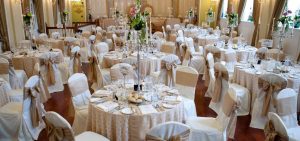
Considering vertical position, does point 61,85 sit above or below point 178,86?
below

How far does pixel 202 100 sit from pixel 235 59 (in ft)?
5.19

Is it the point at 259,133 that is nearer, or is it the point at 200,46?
the point at 259,133

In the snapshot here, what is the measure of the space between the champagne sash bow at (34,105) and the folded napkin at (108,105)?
54.7 inches

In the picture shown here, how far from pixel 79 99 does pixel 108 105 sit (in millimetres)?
1061

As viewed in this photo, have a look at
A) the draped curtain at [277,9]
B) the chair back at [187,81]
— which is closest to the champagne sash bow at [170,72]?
the chair back at [187,81]

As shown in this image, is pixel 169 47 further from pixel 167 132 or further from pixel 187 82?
pixel 167 132

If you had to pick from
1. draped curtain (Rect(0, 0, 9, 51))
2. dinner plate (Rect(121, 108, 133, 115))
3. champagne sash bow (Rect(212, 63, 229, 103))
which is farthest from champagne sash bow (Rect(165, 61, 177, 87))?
draped curtain (Rect(0, 0, 9, 51))

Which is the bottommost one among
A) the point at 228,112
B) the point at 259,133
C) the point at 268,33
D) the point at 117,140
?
the point at 259,133

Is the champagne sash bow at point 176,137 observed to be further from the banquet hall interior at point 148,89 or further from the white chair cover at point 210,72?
the white chair cover at point 210,72

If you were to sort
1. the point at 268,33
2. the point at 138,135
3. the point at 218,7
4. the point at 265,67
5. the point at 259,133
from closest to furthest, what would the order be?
1. the point at 138,135
2. the point at 259,133
3. the point at 265,67
4. the point at 268,33
5. the point at 218,7

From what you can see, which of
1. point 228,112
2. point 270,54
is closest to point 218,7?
point 270,54

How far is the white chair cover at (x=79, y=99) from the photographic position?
13.9ft

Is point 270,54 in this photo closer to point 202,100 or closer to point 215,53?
point 215,53

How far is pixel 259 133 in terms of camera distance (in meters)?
4.86
